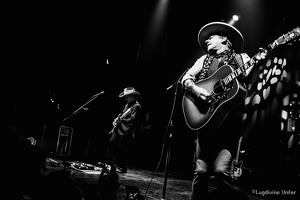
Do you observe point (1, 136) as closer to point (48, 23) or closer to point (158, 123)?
point (48, 23)

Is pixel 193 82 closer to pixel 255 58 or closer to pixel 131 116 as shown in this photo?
pixel 255 58

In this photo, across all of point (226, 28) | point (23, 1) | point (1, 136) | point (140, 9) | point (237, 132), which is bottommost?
point (1, 136)

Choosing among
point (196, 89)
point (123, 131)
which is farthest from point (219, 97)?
point (123, 131)

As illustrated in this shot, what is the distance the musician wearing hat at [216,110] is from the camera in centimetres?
234

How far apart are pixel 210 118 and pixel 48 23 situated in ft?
25.6

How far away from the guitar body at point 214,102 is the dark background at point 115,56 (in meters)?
4.83

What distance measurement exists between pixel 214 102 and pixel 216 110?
130 mm

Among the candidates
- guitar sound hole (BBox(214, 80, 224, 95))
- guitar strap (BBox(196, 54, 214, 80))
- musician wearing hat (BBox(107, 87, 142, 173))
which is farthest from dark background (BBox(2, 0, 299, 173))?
guitar sound hole (BBox(214, 80, 224, 95))

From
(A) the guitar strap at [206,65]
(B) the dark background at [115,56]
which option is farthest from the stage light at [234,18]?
(A) the guitar strap at [206,65]

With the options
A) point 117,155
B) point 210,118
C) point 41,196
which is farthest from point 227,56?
point 117,155

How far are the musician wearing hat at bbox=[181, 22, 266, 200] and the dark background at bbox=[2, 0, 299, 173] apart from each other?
468 cm

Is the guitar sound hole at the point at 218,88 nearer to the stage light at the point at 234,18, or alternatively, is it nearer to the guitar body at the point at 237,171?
the guitar body at the point at 237,171

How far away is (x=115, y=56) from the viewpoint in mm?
10133

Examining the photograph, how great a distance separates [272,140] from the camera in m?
6.77
